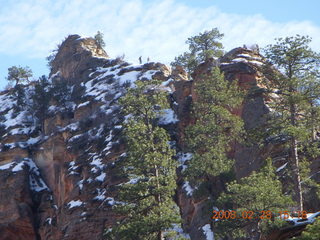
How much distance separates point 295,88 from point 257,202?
322 inches

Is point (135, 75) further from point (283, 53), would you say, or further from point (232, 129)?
point (283, 53)

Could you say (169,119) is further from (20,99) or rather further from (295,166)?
(20,99)

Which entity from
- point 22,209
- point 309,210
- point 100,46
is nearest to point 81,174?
point 22,209

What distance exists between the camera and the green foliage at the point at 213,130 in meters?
32.7

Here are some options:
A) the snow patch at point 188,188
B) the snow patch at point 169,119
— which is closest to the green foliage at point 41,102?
the snow patch at point 169,119

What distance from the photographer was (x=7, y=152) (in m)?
58.4

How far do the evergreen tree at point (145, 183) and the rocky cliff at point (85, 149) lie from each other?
4909 mm

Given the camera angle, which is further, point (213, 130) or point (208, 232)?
point (208, 232)

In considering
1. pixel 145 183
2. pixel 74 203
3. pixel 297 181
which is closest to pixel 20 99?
pixel 74 203

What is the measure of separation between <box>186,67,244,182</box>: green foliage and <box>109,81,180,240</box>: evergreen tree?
2.33 metres

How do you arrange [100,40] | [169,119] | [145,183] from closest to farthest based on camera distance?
[145,183] → [169,119] → [100,40]

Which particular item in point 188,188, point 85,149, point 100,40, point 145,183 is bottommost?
point 145,183

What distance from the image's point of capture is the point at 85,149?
52094 mm

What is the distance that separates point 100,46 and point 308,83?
57.7 m
